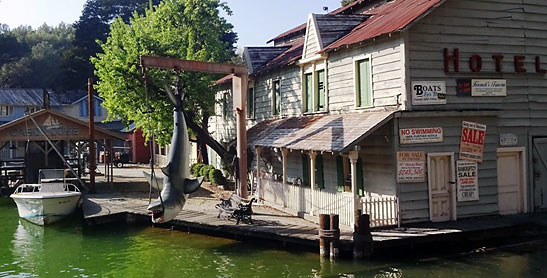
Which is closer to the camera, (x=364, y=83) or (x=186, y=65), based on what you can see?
(x=364, y=83)

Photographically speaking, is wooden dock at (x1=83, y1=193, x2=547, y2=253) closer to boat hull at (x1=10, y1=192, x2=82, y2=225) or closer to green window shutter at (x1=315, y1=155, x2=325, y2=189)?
boat hull at (x1=10, y1=192, x2=82, y2=225)

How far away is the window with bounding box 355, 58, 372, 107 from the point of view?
17000 mm

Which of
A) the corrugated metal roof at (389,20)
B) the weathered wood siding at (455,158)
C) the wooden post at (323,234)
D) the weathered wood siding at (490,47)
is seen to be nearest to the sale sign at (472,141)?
the weathered wood siding at (455,158)

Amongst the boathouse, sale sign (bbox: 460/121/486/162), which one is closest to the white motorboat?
the boathouse

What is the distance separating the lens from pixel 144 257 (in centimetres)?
1573

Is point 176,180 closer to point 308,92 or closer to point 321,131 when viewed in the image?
point 321,131

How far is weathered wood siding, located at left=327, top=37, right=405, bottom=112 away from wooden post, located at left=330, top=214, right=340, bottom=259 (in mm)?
4139

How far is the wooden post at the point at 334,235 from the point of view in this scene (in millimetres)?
13922

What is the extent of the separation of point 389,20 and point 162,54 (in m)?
13.6

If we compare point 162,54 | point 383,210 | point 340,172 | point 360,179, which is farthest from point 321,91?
point 162,54

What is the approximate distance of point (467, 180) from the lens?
15.9 metres

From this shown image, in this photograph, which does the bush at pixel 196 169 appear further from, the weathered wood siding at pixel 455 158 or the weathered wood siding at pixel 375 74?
the weathered wood siding at pixel 455 158

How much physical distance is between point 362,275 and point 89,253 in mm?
8716

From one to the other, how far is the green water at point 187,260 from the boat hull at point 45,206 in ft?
5.38
